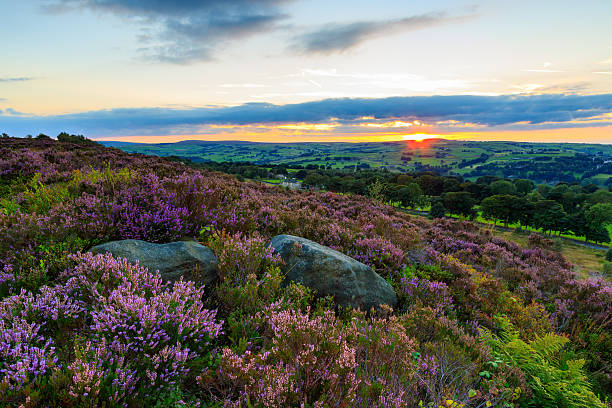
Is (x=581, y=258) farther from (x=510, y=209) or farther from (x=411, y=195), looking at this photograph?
(x=411, y=195)

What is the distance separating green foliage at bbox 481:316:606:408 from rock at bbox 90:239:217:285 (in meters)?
4.78

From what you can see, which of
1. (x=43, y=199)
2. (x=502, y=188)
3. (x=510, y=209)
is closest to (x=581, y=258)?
(x=510, y=209)

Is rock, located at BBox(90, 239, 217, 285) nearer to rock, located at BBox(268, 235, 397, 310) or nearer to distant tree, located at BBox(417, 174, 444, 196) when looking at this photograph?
rock, located at BBox(268, 235, 397, 310)

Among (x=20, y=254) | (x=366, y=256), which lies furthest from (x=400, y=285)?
(x=20, y=254)

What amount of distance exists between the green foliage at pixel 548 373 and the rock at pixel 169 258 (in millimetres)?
4782

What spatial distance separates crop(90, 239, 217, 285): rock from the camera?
406 centimetres

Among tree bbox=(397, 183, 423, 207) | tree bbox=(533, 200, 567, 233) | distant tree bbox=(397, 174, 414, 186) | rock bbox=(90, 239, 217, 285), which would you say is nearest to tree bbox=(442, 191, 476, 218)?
tree bbox=(397, 183, 423, 207)

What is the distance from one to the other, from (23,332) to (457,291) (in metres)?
7.41

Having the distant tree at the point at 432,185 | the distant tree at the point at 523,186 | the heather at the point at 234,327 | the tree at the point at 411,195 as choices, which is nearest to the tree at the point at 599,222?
the distant tree at the point at 523,186

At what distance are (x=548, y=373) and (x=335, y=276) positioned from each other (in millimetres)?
3303

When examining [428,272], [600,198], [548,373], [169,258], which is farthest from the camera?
[600,198]

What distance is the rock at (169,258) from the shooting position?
406 cm

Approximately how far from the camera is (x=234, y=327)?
10.5ft

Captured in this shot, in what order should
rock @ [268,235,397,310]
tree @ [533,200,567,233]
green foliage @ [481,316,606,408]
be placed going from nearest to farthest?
green foliage @ [481,316,606,408]
rock @ [268,235,397,310]
tree @ [533,200,567,233]
